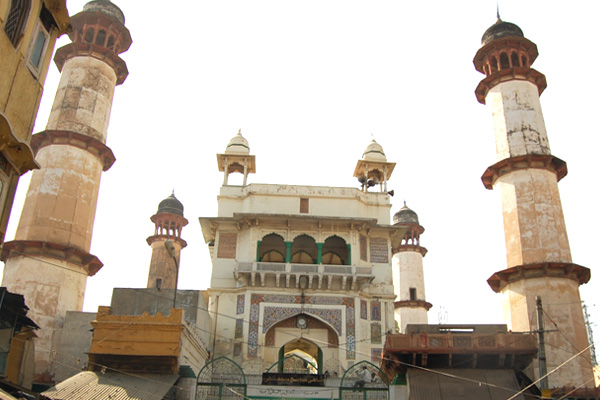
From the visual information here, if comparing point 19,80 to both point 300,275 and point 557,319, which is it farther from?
point 557,319

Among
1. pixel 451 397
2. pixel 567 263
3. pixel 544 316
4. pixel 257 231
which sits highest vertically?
pixel 257 231

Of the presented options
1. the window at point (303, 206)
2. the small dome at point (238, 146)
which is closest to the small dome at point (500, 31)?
the window at point (303, 206)

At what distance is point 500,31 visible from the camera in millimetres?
26766

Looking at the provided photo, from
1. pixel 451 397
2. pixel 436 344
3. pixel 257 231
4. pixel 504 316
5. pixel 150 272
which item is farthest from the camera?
pixel 150 272

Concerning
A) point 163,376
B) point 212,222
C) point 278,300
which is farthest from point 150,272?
point 163,376

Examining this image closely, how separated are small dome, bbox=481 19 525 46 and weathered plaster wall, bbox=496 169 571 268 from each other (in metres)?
6.88

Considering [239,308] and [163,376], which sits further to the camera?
[239,308]

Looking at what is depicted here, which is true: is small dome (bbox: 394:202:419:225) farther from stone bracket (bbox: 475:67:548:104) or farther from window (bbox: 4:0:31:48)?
window (bbox: 4:0:31:48)

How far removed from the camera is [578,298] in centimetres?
2123

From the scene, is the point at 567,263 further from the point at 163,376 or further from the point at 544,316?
the point at 163,376

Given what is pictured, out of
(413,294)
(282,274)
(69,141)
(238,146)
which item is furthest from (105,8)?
(413,294)

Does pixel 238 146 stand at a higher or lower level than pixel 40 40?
higher

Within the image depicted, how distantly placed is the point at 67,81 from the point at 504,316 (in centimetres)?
1989

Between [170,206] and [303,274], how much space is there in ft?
59.9
